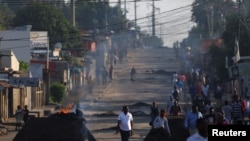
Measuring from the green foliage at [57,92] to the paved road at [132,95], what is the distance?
816 mm

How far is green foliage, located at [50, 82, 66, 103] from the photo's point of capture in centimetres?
5178

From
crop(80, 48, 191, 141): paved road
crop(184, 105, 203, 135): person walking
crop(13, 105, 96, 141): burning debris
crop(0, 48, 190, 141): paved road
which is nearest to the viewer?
crop(184, 105, 203, 135): person walking

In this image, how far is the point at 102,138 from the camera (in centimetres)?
2856

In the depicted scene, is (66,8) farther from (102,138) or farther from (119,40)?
(102,138)

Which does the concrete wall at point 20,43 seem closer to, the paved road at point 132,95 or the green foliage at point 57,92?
the green foliage at point 57,92

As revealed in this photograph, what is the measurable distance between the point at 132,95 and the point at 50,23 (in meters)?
15.9

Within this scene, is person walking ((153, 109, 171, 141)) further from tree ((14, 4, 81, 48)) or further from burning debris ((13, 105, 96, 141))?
tree ((14, 4, 81, 48))

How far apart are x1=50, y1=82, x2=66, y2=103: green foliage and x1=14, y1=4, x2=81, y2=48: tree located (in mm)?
16775

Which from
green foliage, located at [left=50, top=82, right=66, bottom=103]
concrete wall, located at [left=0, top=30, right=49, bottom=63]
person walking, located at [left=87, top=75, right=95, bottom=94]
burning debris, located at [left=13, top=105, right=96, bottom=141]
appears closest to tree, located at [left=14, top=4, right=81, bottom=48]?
person walking, located at [left=87, top=75, right=95, bottom=94]

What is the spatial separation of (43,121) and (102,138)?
6.44 m

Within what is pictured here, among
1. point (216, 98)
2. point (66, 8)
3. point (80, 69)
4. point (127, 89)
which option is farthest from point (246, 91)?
point (66, 8)

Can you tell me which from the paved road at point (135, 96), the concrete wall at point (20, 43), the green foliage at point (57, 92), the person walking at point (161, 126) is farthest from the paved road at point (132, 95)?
the person walking at point (161, 126)

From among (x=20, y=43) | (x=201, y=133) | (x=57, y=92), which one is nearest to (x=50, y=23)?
(x=20, y=43)

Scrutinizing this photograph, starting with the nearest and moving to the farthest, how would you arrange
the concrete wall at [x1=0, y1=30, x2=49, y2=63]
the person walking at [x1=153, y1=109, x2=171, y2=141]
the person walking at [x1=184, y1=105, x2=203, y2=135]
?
1. the person walking at [x1=184, y1=105, x2=203, y2=135]
2. the person walking at [x1=153, y1=109, x2=171, y2=141]
3. the concrete wall at [x1=0, y1=30, x2=49, y2=63]
